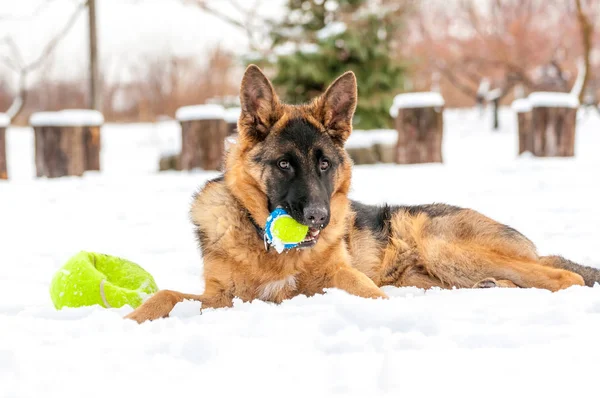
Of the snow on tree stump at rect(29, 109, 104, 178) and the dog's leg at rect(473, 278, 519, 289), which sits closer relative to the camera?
the dog's leg at rect(473, 278, 519, 289)

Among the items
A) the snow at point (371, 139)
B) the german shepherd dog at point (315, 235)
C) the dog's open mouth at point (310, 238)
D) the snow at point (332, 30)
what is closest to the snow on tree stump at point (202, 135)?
the snow at point (371, 139)

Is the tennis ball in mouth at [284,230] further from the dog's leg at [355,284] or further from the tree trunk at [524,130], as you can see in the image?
the tree trunk at [524,130]

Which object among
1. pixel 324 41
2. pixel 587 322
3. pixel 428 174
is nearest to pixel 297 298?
pixel 587 322

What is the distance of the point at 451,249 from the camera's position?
15.0 feet

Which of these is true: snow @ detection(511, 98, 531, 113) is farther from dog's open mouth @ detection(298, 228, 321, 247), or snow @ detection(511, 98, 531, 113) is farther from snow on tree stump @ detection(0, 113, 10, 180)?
dog's open mouth @ detection(298, 228, 321, 247)

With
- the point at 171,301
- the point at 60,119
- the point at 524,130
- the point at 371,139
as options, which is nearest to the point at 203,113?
the point at 60,119

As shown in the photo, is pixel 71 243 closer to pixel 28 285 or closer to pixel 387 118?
pixel 28 285

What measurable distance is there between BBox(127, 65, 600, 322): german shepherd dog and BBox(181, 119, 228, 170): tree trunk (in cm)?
650

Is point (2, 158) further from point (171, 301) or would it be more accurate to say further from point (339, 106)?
point (171, 301)

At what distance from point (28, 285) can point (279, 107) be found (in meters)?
2.28

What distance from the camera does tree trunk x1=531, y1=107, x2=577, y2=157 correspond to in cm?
1183

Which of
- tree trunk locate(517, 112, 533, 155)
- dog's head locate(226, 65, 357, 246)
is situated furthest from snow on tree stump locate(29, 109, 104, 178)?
tree trunk locate(517, 112, 533, 155)

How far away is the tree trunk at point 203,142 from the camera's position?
10930mm

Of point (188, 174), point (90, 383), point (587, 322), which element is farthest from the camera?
point (188, 174)
